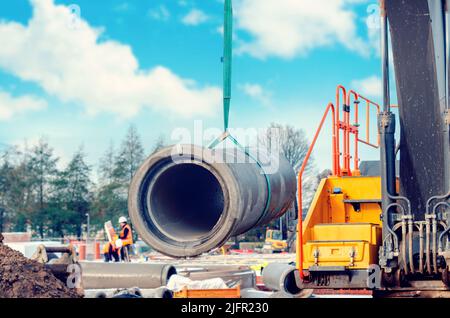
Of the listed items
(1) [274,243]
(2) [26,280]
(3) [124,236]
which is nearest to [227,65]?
(2) [26,280]

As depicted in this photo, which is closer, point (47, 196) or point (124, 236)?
point (124, 236)

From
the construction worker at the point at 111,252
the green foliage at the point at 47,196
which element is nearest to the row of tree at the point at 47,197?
the green foliage at the point at 47,196

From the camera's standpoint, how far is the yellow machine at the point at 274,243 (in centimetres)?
3428

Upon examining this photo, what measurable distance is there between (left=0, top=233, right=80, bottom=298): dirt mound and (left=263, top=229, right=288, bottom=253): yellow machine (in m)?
25.0

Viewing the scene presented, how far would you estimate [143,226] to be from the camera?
20.3 feet

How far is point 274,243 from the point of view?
35281 mm

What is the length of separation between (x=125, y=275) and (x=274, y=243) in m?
23.2

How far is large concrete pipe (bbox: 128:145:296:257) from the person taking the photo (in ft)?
19.5

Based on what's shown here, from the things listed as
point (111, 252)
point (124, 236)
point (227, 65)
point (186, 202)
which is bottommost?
point (111, 252)

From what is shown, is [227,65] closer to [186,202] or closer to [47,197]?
[186,202]

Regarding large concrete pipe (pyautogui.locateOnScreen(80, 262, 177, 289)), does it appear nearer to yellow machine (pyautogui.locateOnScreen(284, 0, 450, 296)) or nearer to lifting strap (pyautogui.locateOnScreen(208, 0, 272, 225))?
yellow machine (pyautogui.locateOnScreen(284, 0, 450, 296))

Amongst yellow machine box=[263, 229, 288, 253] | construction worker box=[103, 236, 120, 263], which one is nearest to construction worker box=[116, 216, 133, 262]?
construction worker box=[103, 236, 120, 263]
